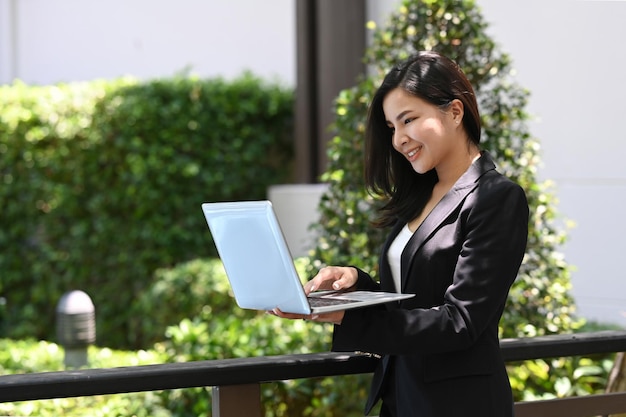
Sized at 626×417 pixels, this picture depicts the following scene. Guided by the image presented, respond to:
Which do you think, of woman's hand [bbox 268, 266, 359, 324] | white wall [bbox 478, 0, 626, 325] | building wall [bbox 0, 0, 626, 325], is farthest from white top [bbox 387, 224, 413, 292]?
white wall [bbox 478, 0, 626, 325]

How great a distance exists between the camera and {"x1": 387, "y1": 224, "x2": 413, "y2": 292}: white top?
243 centimetres

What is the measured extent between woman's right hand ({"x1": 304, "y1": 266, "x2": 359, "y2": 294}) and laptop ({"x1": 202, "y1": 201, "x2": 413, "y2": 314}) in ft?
0.74

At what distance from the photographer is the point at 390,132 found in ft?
8.49

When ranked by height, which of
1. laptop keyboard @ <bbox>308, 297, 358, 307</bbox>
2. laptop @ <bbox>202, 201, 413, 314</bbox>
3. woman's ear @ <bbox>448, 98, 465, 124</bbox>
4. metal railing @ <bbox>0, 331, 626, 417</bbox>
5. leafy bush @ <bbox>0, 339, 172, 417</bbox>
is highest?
woman's ear @ <bbox>448, 98, 465, 124</bbox>

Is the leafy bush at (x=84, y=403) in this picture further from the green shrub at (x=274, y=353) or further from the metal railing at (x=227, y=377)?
the metal railing at (x=227, y=377)

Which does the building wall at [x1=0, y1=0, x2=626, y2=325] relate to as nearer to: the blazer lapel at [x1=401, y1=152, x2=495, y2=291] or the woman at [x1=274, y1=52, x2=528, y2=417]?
the woman at [x1=274, y1=52, x2=528, y2=417]

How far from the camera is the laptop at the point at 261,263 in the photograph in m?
2.05

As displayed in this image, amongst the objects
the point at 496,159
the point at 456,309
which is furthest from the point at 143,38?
the point at 456,309

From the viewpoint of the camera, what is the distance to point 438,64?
2.37m

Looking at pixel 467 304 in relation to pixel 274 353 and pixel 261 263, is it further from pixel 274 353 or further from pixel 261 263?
pixel 274 353

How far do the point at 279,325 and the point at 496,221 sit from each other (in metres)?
2.75

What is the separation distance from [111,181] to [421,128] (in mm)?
7007

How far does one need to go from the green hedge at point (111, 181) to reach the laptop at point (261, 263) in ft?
22.1

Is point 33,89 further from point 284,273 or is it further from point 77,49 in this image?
point 284,273
